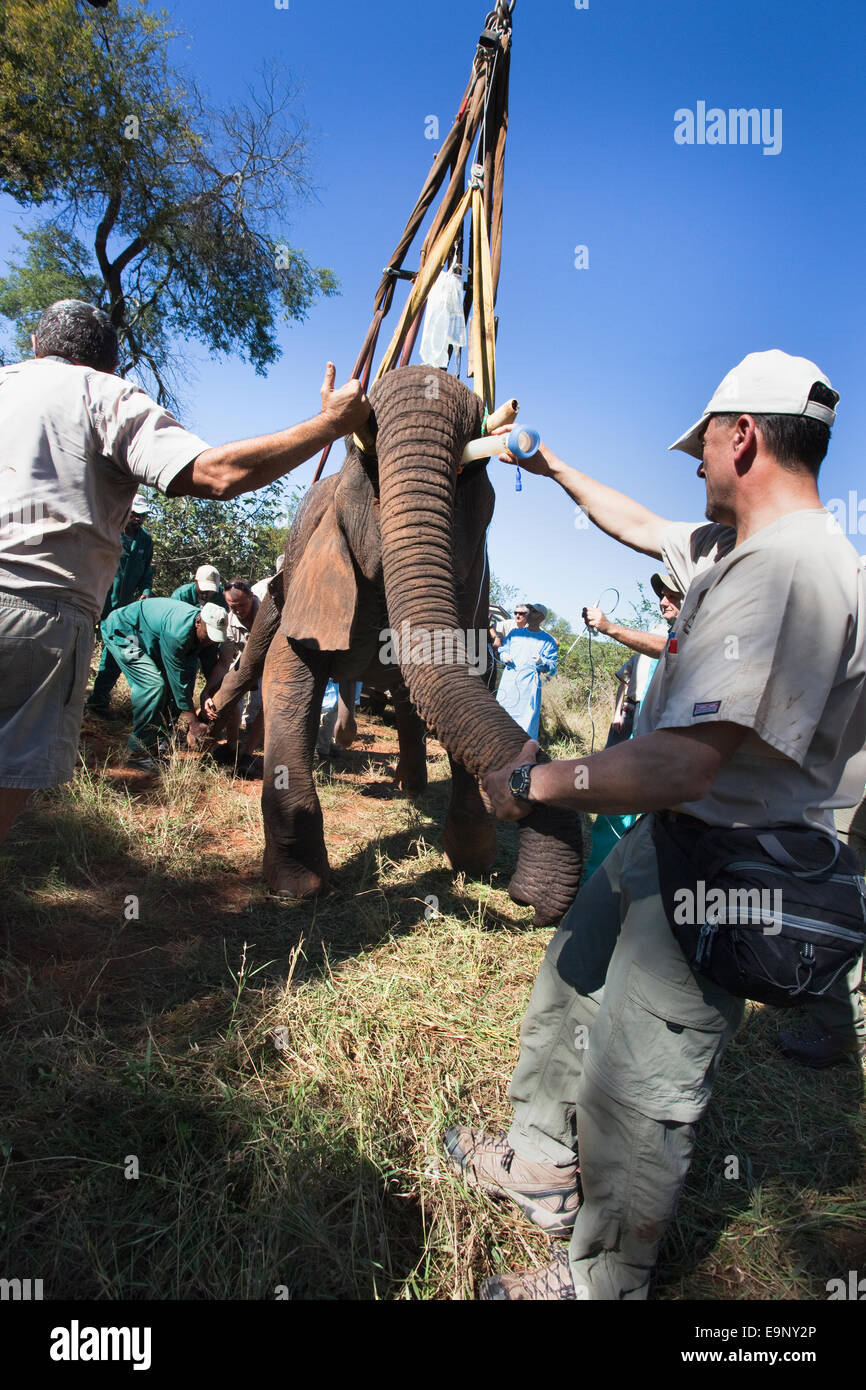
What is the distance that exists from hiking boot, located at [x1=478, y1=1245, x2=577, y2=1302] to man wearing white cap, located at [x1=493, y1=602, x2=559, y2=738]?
7.03 meters

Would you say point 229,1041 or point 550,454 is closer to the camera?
point 229,1041

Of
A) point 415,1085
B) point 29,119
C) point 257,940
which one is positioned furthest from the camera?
point 29,119

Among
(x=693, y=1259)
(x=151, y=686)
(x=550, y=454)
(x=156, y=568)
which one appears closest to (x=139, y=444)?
(x=550, y=454)

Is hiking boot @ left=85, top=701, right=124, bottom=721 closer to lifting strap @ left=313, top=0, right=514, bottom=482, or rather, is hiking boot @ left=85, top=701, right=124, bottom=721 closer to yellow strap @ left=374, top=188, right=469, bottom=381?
lifting strap @ left=313, top=0, right=514, bottom=482

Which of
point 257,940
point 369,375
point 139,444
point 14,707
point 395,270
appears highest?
point 395,270

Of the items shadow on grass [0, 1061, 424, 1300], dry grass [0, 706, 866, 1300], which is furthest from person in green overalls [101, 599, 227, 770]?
shadow on grass [0, 1061, 424, 1300]

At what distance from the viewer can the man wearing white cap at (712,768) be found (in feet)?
5.78

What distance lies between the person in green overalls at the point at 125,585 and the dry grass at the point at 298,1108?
3.77 meters

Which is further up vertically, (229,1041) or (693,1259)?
(229,1041)

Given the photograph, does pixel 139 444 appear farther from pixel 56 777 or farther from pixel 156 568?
pixel 156 568

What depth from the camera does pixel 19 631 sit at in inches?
99.9

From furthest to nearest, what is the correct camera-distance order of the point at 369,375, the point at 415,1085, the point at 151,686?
the point at 151,686 < the point at 369,375 < the point at 415,1085

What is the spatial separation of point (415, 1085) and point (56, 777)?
1769 millimetres

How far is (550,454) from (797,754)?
2.53 metres
